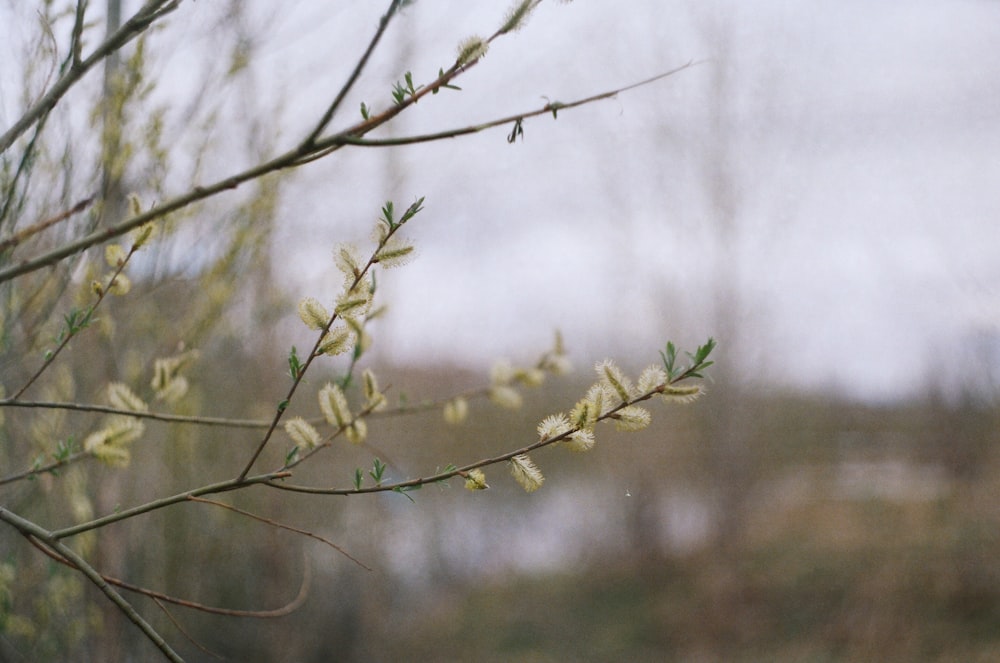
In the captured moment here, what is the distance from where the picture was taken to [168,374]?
1.26 metres

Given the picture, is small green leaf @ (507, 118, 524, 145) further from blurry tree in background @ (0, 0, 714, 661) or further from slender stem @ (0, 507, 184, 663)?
slender stem @ (0, 507, 184, 663)

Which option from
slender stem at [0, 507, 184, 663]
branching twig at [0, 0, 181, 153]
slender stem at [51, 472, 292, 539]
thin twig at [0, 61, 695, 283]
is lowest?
slender stem at [0, 507, 184, 663]

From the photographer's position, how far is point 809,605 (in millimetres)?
6488

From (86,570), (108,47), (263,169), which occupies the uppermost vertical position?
(108,47)

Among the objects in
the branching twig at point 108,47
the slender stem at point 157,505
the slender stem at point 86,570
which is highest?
the branching twig at point 108,47

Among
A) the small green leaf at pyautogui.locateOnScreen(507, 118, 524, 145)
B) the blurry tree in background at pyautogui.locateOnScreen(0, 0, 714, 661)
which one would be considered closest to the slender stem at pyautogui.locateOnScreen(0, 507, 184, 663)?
→ the blurry tree in background at pyautogui.locateOnScreen(0, 0, 714, 661)

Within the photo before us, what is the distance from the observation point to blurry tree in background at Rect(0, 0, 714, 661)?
84 centimetres

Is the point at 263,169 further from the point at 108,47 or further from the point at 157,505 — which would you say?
the point at 157,505

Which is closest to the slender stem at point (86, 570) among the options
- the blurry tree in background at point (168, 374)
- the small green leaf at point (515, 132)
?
the blurry tree in background at point (168, 374)

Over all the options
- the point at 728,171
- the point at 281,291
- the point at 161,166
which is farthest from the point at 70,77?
the point at 728,171

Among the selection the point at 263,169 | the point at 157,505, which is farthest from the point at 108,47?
the point at 157,505

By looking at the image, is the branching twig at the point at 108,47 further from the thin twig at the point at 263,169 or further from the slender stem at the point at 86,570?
the slender stem at the point at 86,570

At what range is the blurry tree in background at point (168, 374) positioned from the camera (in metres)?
0.84

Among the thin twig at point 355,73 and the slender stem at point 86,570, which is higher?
the thin twig at point 355,73
